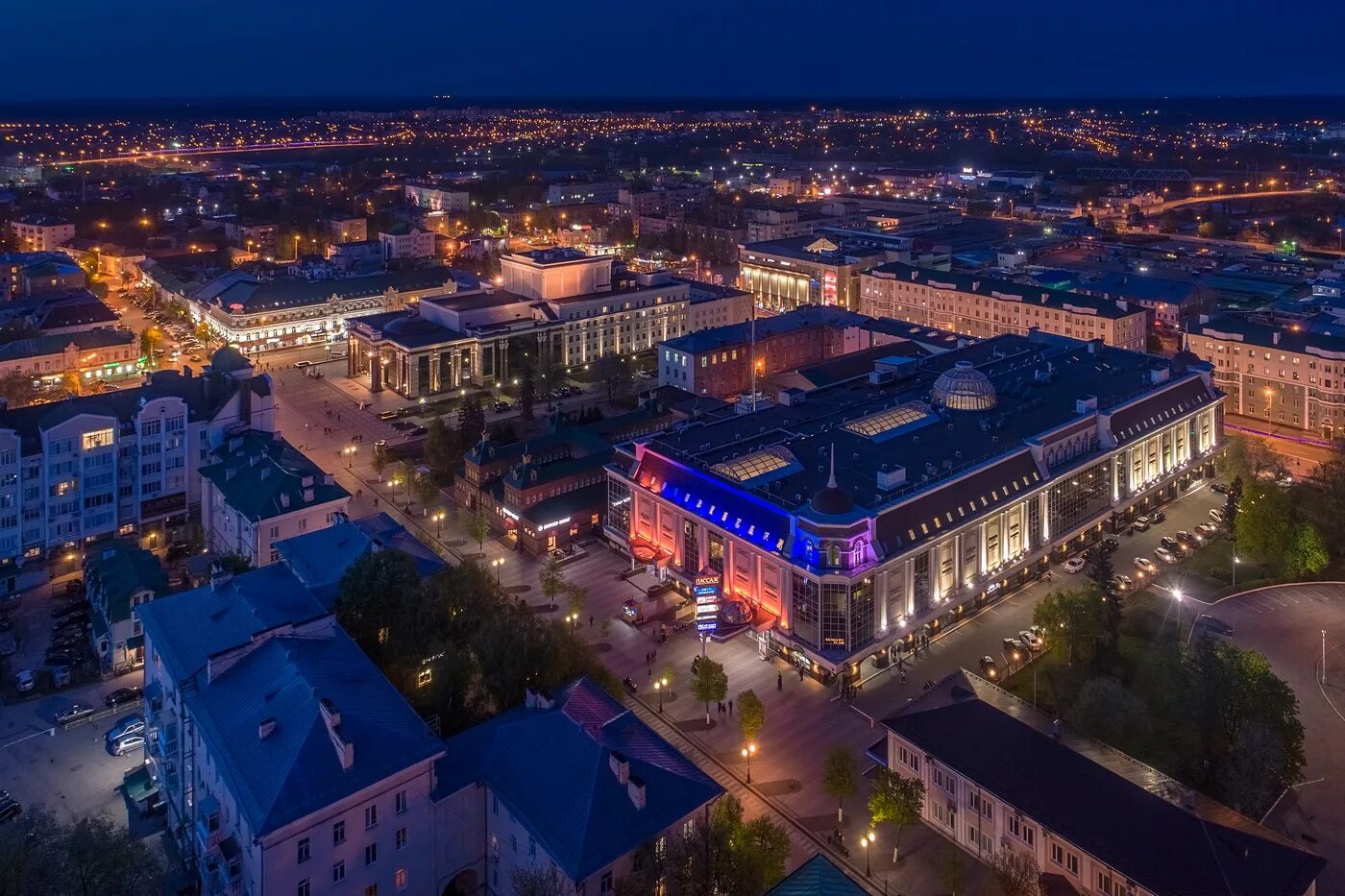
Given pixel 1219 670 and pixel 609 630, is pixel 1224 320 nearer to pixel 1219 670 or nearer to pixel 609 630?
pixel 1219 670

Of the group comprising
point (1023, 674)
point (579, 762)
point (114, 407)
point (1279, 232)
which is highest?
point (1279, 232)

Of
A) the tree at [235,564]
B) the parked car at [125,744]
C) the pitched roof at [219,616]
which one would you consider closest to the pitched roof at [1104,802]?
the pitched roof at [219,616]

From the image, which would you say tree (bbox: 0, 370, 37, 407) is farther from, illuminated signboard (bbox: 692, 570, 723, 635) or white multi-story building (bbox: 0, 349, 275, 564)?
illuminated signboard (bbox: 692, 570, 723, 635)

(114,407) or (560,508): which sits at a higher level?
(114,407)

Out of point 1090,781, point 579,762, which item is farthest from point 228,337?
point 1090,781

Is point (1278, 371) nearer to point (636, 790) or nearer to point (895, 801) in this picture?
point (895, 801)

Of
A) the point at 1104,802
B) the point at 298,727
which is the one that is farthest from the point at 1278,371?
the point at 298,727

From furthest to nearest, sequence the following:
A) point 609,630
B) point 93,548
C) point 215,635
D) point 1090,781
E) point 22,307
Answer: point 22,307, point 93,548, point 609,630, point 215,635, point 1090,781

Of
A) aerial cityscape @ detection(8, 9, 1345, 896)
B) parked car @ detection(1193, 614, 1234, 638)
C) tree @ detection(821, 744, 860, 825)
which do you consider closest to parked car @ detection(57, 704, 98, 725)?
aerial cityscape @ detection(8, 9, 1345, 896)
